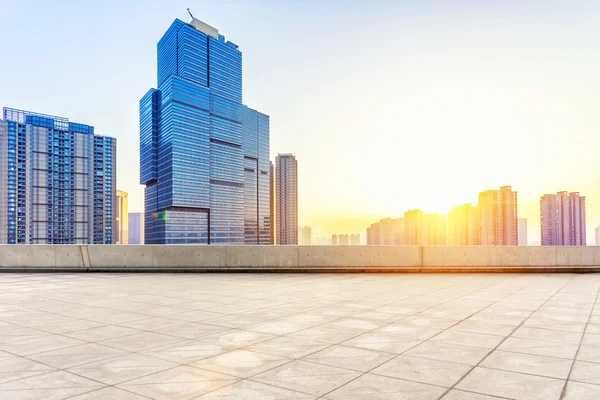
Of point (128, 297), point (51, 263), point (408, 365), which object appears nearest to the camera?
point (408, 365)

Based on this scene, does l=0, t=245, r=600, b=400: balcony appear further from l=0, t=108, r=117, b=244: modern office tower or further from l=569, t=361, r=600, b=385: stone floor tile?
l=0, t=108, r=117, b=244: modern office tower

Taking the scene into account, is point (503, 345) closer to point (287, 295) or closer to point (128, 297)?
point (287, 295)

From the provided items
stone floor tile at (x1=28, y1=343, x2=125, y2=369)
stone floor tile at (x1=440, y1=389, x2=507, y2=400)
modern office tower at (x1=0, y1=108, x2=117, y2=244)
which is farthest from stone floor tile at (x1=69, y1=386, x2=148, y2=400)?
modern office tower at (x1=0, y1=108, x2=117, y2=244)

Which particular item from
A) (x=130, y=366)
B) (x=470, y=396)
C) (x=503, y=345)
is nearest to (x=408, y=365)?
(x=470, y=396)

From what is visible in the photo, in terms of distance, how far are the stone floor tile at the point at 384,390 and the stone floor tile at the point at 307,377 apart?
132mm

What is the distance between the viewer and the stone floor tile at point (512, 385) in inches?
169

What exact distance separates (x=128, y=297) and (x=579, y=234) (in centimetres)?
15103

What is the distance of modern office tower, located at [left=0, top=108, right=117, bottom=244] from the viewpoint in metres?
171

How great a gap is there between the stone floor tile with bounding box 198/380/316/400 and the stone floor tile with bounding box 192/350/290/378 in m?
0.38

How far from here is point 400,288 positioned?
487 inches

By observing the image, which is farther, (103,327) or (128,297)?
(128,297)

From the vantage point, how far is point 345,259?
55.4 ft

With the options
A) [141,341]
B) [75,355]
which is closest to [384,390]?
[141,341]

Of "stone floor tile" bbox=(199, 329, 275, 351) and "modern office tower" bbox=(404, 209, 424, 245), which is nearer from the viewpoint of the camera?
"stone floor tile" bbox=(199, 329, 275, 351)
